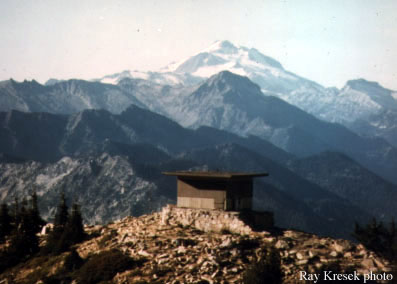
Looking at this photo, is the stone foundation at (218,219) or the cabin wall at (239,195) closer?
the stone foundation at (218,219)

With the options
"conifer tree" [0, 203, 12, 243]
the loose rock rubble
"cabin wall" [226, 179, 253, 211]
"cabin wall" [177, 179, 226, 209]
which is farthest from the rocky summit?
"conifer tree" [0, 203, 12, 243]

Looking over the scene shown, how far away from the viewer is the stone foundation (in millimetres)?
45938

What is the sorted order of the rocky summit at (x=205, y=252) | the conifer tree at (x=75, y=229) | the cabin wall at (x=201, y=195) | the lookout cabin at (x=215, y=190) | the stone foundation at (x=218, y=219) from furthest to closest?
the conifer tree at (x=75, y=229), the cabin wall at (x=201, y=195), the lookout cabin at (x=215, y=190), the stone foundation at (x=218, y=219), the rocky summit at (x=205, y=252)

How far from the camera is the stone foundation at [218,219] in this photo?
45938 mm

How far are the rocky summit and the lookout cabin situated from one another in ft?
4.47

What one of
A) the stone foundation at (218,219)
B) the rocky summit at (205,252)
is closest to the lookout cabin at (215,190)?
the stone foundation at (218,219)

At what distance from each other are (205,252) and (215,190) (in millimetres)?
9547

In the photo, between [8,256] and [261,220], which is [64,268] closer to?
[8,256]

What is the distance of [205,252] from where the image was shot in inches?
1597

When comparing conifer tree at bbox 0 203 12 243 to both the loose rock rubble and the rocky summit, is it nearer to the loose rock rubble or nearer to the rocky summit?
the rocky summit

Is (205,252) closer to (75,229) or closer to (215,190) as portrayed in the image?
(215,190)

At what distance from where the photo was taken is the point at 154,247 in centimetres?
4266

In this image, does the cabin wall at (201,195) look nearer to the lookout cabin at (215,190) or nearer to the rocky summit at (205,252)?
the lookout cabin at (215,190)

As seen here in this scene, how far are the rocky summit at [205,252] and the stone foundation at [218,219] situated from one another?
83 millimetres
